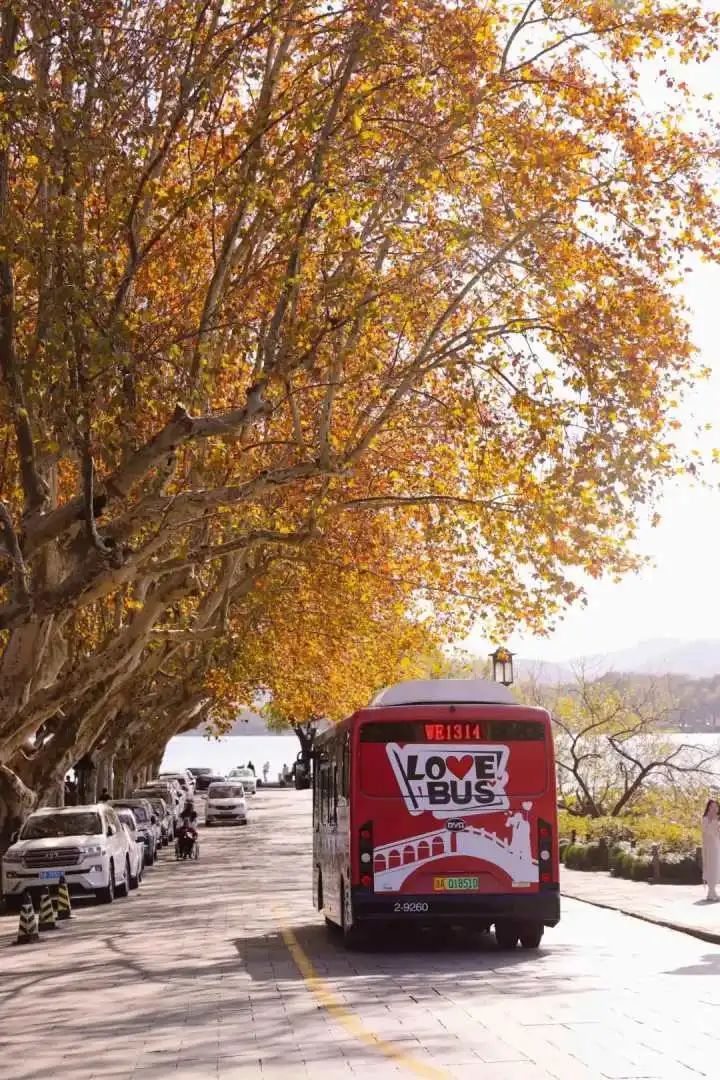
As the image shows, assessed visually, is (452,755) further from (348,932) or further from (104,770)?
(104,770)

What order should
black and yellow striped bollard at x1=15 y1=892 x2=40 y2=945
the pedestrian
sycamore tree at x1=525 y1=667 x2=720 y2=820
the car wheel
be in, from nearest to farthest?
1. black and yellow striped bollard at x1=15 y1=892 x2=40 y2=945
2. the pedestrian
3. the car wheel
4. sycamore tree at x1=525 y1=667 x2=720 y2=820

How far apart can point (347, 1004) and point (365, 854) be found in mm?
A: 4622

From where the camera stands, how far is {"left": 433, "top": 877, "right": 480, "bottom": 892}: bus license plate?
683 inches

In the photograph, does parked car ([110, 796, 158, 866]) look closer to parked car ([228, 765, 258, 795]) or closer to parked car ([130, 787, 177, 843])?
parked car ([130, 787, 177, 843])

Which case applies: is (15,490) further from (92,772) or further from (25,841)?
(92,772)

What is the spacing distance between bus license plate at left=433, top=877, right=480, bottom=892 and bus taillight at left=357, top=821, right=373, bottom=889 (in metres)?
0.74

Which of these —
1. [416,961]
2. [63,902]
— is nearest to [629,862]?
[63,902]

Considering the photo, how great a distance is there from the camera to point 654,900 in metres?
24.7

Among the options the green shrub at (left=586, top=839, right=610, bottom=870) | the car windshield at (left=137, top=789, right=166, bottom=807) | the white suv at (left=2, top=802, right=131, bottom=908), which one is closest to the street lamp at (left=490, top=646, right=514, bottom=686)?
the green shrub at (left=586, top=839, right=610, bottom=870)

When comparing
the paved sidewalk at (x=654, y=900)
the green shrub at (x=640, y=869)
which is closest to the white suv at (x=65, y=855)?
the paved sidewalk at (x=654, y=900)

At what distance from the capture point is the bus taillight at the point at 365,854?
56.9 ft

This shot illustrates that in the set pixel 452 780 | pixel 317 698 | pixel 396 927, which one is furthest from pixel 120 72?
pixel 317 698

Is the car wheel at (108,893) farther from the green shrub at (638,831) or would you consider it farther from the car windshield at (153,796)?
the car windshield at (153,796)

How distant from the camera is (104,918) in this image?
83.5ft
